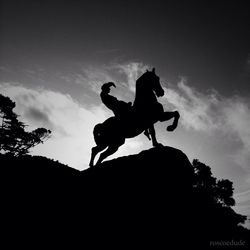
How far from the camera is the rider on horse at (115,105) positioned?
8336 millimetres

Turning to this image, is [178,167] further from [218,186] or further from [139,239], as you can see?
[218,186]

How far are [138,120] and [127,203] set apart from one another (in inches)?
124

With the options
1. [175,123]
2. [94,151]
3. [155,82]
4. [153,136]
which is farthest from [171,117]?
[94,151]

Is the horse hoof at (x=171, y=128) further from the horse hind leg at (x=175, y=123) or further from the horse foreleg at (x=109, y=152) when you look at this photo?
the horse foreleg at (x=109, y=152)

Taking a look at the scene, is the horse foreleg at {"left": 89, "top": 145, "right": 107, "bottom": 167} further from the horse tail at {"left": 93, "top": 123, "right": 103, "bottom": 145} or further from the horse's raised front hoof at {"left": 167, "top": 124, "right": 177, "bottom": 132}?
the horse's raised front hoof at {"left": 167, "top": 124, "right": 177, "bottom": 132}

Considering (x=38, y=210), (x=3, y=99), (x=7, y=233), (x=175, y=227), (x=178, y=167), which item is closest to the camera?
(x=7, y=233)

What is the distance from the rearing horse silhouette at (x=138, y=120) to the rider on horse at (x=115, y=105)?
0.54 feet

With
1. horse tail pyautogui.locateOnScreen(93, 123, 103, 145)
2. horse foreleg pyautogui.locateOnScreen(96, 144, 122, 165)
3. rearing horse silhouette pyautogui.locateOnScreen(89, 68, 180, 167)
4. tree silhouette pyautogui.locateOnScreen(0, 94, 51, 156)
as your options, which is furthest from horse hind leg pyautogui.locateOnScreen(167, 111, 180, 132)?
tree silhouette pyautogui.locateOnScreen(0, 94, 51, 156)

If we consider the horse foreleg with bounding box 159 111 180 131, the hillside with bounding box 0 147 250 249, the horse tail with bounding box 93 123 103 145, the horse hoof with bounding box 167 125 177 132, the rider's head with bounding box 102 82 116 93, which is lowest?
the hillside with bounding box 0 147 250 249

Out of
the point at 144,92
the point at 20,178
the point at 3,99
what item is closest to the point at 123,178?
the point at 144,92

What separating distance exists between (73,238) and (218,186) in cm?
3138

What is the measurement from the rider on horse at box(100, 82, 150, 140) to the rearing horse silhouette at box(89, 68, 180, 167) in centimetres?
16

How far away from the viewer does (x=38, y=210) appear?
20.8ft

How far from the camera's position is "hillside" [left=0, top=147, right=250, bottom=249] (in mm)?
5715
